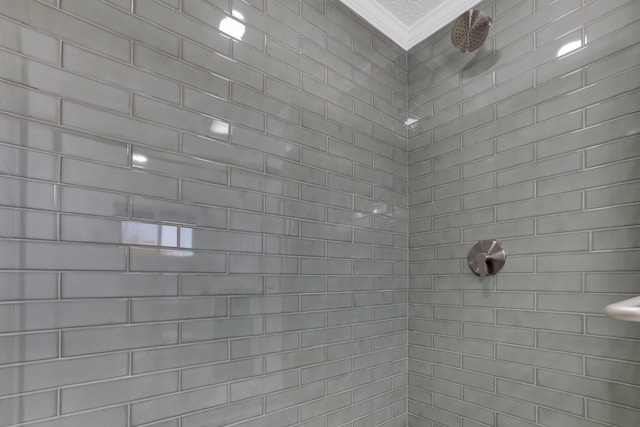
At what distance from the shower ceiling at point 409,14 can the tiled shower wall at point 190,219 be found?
4.0 inches

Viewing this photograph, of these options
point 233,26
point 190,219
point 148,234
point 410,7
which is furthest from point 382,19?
point 148,234

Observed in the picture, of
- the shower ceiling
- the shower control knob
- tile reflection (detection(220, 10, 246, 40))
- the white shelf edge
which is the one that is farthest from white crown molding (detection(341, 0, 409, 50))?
the white shelf edge

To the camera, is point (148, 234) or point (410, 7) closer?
point (148, 234)

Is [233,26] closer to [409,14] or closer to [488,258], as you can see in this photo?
[409,14]

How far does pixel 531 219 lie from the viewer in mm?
1282

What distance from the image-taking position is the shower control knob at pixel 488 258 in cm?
136

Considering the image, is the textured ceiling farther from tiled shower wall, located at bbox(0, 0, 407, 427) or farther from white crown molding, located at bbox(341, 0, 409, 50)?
tiled shower wall, located at bbox(0, 0, 407, 427)

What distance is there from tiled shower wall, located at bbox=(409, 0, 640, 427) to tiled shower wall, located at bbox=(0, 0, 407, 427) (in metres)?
0.27

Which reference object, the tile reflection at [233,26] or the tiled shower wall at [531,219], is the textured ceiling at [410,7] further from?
Answer: the tile reflection at [233,26]

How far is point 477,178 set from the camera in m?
1.47

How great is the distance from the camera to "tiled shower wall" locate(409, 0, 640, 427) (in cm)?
109

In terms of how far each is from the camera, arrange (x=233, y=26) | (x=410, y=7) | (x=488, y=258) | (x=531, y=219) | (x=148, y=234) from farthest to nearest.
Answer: (x=410, y=7) < (x=488, y=258) < (x=531, y=219) < (x=233, y=26) < (x=148, y=234)

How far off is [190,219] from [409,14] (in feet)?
4.69

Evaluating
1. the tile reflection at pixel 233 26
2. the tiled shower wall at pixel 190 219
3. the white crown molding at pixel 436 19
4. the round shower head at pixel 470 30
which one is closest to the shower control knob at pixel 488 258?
the tiled shower wall at pixel 190 219
